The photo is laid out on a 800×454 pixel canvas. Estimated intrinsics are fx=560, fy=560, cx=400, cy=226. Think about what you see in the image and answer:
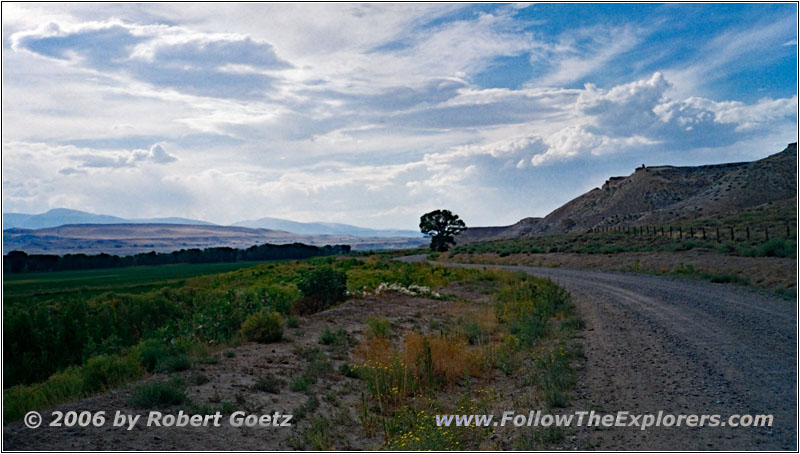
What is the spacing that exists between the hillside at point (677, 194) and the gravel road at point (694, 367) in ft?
231

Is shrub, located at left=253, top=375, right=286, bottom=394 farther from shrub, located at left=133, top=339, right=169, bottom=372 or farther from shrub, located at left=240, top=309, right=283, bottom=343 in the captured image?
shrub, located at left=240, top=309, right=283, bottom=343

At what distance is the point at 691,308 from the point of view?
16.2 metres

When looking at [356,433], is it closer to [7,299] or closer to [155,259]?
[7,299]

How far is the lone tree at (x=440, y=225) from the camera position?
330 ft

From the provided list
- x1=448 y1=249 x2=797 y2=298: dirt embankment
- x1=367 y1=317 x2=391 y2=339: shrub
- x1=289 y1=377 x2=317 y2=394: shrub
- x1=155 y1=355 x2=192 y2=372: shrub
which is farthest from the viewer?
x1=448 y1=249 x2=797 y2=298: dirt embankment

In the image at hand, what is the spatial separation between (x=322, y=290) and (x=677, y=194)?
373 ft

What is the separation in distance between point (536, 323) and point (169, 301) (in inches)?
836

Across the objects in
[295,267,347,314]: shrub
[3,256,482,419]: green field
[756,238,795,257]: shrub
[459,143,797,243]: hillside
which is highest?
[459,143,797,243]: hillside

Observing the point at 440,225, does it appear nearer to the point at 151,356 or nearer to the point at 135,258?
the point at 135,258

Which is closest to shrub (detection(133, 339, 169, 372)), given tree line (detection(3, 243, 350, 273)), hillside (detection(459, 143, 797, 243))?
tree line (detection(3, 243, 350, 273))

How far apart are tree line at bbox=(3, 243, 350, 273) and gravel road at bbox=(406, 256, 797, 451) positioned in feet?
221

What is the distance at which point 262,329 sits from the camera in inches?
527

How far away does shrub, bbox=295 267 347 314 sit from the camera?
791 inches

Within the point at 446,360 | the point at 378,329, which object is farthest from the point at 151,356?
the point at 378,329
